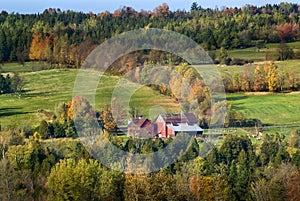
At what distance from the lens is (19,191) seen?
89.6 ft

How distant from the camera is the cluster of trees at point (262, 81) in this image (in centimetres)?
5328

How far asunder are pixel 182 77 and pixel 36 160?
1957 centimetres

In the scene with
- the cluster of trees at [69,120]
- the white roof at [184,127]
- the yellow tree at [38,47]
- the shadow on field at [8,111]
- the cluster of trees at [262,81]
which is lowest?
the white roof at [184,127]

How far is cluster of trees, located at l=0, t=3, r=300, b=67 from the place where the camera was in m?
63.2

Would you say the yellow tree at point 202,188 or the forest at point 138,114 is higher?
the forest at point 138,114

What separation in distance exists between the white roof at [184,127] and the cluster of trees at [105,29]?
20030 mm

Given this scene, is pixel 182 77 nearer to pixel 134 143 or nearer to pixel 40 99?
pixel 40 99

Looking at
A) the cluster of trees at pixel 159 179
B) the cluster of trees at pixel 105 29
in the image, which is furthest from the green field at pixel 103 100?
the cluster of trees at pixel 159 179

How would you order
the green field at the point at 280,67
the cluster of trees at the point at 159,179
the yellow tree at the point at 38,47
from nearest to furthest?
the cluster of trees at the point at 159,179, the green field at the point at 280,67, the yellow tree at the point at 38,47

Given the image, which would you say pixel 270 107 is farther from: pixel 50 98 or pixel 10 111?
pixel 10 111

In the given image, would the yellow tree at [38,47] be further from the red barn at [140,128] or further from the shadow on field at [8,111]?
the red barn at [140,128]

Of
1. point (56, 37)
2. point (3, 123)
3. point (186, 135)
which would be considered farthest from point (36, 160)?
point (56, 37)

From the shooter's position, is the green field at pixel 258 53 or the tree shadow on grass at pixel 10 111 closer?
the tree shadow on grass at pixel 10 111

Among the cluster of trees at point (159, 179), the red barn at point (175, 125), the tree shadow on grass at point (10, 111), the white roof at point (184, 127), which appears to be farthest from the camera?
the tree shadow on grass at point (10, 111)
